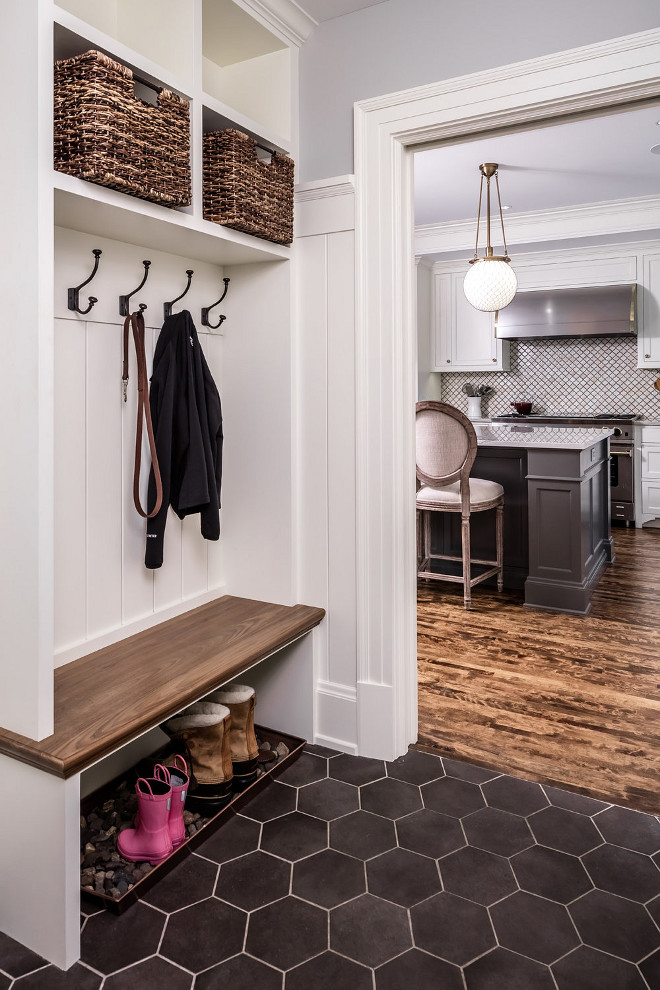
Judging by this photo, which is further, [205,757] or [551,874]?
[205,757]

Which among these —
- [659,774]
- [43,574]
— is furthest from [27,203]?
[659,774]

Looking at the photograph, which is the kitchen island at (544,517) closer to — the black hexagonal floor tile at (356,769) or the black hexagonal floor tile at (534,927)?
the black hexagonal floor tile at (356,769)

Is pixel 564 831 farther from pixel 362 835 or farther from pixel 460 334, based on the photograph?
pixel 460 334

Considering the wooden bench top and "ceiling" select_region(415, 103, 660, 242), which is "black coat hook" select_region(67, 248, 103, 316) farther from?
"ceiling" select_region(415, 103, 660, 242)

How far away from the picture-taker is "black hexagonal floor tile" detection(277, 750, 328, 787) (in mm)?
2250

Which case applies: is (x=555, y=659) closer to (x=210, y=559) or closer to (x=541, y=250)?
(x=210, y=559)

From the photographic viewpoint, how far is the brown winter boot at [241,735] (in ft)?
7.14

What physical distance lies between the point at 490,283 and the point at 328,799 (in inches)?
136

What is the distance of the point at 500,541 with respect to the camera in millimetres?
4355

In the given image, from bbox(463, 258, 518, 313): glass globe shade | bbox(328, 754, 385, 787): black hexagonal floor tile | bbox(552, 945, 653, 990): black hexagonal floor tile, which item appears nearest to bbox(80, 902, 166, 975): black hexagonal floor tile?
bbox(328, 754, 385, 787): black hexagonal floor tile

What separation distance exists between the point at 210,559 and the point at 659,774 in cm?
165

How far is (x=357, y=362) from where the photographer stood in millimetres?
2297

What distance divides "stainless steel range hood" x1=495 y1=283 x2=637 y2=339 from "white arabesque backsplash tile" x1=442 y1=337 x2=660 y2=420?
1.16 ft

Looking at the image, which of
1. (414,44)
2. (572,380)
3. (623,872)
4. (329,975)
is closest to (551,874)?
(623,872)
